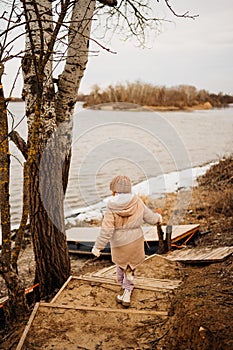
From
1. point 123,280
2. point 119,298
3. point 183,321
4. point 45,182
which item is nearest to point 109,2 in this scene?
point 45,182

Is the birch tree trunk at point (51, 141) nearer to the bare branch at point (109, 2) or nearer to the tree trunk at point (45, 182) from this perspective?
the tree trunk at point (45, 182)

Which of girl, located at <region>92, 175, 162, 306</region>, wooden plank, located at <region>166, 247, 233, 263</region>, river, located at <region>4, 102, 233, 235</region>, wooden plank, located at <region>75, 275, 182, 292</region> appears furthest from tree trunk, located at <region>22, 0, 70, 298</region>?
river, located at <region>4, 102, 233, 235</region>

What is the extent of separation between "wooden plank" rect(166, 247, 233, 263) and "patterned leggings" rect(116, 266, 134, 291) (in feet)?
4.71

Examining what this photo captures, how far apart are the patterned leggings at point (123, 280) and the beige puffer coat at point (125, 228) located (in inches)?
4.6

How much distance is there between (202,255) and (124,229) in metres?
1.98

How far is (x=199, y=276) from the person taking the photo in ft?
15.5

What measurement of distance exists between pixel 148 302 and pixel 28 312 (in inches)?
47.0

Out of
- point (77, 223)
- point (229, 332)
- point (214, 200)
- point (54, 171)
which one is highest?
point (54, 171)

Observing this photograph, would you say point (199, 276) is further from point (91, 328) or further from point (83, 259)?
point (83, 259)

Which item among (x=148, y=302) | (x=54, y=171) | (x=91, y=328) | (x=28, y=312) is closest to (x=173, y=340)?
(x=91, y=328)

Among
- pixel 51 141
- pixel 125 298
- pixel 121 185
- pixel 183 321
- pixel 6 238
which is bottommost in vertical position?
pixel 125 298

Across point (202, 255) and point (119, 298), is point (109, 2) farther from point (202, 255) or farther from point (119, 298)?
point (119, 298)

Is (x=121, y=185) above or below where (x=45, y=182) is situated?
above

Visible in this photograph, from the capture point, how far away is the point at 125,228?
409 centimetres
